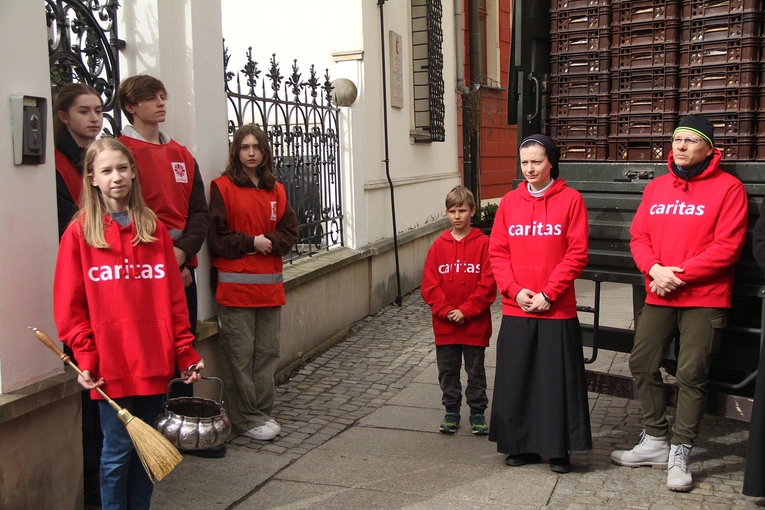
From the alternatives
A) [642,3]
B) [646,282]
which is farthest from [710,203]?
[642,3]

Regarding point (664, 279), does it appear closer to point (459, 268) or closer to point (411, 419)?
point (459, 268)

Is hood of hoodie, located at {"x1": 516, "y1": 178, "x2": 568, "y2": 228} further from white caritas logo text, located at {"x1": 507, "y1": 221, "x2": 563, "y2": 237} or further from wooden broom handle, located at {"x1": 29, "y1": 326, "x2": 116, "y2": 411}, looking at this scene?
wooden broom handle, located at {"x1": 29, "y1": 326, "x2": 116, "y2": 411}

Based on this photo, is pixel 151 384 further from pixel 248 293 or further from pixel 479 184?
pixel 479 184

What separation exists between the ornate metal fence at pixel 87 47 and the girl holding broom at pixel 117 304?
1329 millimetres

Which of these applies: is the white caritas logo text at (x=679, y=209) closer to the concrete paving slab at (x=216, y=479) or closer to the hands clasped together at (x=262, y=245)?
the hands clasped together at (x=262, y=245)

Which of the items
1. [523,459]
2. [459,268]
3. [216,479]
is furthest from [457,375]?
[216,479]

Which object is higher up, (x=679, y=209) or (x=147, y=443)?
(x=679, y=209)

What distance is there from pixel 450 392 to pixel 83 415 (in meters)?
2.14

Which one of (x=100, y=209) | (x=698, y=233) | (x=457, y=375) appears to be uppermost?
(x=100, y=209)

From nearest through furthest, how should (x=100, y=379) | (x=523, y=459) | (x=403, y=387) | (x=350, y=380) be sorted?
(x=100, y=379)
(x=523, y=459)
(x=403, y=387)
(x=350, y=380)

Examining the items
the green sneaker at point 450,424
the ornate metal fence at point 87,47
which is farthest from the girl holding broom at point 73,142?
the green sneaker at point 450,424

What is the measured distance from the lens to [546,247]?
4.57m

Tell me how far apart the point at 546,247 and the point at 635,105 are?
1.10 metres

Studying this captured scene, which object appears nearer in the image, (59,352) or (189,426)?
(59,352)
